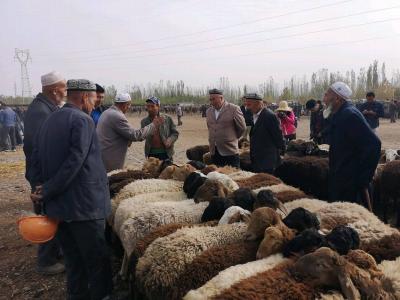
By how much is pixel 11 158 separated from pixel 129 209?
48.4 ft

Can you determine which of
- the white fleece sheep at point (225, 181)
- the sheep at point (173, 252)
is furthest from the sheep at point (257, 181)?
the sheep at point (173, 252)

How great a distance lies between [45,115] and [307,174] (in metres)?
4.15

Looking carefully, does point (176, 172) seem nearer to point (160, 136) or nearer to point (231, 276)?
point (160, 136)

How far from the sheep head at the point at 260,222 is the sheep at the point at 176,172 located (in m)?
2.33

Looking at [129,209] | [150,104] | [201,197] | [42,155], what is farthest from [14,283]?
[150,104]

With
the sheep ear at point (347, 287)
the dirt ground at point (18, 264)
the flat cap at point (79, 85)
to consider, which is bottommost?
the dirt ground at point (18, 264)

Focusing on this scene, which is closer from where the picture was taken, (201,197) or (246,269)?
(246,269)

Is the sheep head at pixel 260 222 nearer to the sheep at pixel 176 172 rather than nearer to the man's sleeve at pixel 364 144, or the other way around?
the man's sleeve at pixel 364 144

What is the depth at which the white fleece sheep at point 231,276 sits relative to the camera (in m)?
2.67

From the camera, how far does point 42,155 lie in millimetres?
3674

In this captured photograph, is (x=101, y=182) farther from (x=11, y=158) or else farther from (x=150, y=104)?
(x=11, y=158)

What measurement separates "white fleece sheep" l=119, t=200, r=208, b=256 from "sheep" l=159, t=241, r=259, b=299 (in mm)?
908

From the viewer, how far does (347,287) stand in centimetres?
255

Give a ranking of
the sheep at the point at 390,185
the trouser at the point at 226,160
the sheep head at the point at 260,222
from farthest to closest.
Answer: the trouser at the point at 226,160
the sheep at the point at 390,185
the sheep head at the point at 260,222
